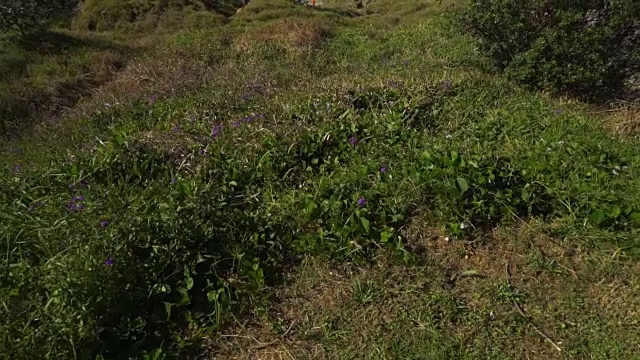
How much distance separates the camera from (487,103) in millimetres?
4715

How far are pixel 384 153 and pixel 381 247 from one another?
3.29 feet

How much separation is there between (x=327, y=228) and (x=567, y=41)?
10.4ft

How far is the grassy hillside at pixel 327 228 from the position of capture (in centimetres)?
254

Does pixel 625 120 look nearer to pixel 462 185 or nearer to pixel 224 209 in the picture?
pixel 462 185

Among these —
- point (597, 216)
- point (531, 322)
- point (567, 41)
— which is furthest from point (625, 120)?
point (531, 322)

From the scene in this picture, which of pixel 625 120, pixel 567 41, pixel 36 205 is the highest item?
pixel 567 41

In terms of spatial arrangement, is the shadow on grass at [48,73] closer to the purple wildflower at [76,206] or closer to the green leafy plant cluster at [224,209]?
the green leafy plant cluster at [224,209]

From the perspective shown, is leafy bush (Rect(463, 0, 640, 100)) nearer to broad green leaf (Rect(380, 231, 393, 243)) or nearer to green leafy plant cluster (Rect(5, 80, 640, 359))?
green leafy plant cluster (Rect(5, 80, 640, 359))

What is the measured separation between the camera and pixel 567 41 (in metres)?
4.79

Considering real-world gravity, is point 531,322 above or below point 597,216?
below

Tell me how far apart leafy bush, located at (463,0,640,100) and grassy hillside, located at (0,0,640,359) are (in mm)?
370

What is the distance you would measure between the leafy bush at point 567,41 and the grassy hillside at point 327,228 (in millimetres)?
370

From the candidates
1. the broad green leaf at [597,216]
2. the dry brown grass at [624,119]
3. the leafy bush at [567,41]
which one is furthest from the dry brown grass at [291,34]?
the broad green leaf at [597,216]

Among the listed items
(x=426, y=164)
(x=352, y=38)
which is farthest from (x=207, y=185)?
(x=352, y=38)
